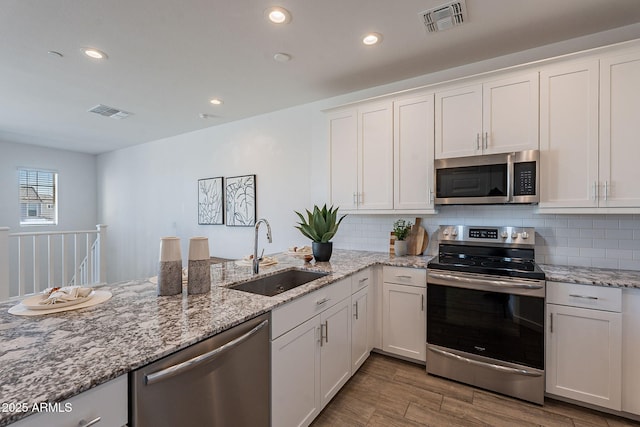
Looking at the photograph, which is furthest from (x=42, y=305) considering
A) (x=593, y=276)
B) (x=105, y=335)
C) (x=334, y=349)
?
(x=593, y=276)

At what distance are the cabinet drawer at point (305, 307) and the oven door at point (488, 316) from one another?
798mm

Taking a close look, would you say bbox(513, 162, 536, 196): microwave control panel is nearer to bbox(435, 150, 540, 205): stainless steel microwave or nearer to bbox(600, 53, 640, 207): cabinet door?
bbox(435, 150, 540, 205): stainless steel microwave

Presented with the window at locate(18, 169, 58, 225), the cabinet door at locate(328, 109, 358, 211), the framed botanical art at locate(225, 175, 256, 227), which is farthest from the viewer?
the window at locate(18, 169, 58, 225)

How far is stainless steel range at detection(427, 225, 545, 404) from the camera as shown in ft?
6.55

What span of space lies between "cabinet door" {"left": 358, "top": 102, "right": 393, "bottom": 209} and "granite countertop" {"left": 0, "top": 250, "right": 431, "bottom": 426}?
54.4 inches

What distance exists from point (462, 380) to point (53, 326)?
2547mm

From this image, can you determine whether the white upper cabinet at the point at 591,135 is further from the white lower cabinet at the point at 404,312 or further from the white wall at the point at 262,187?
the white lower cabinet at the point at 404,312

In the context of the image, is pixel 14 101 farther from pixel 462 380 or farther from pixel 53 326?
pixel 462 380

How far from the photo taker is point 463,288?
86.4 inches

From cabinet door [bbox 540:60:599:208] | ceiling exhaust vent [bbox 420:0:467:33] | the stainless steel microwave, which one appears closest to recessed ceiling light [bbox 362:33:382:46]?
ceiling exhaust vent [bbox 420:0:467:33]

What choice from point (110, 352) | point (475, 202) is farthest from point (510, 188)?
point (110, 352)

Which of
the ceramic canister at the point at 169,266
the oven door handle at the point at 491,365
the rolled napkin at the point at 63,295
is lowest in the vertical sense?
the oven door handle at the point at 491,365

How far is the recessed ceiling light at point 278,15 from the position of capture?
187cm

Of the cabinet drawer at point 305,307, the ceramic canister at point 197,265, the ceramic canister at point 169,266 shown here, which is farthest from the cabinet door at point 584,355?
the ceramic canister at point 169,266
